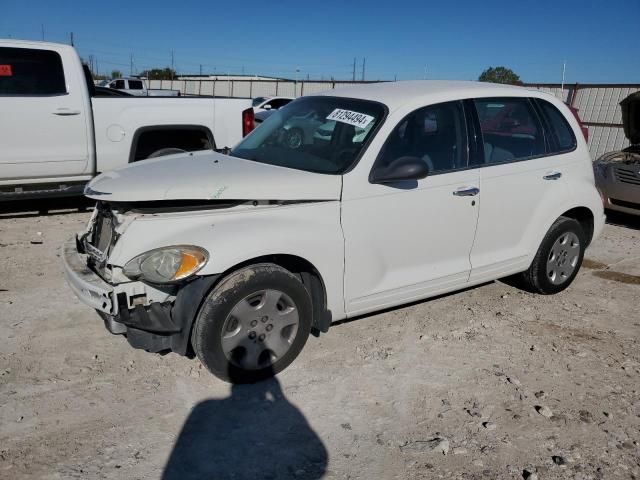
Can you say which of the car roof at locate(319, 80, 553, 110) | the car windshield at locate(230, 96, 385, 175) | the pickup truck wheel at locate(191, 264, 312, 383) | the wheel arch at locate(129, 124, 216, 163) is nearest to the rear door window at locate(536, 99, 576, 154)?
the car roof at locate(319, 80, 553, 110)

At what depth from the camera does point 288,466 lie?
9.30 feet

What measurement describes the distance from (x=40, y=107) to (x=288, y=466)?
5389 millimetres

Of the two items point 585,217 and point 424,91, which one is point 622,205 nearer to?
point 585,217

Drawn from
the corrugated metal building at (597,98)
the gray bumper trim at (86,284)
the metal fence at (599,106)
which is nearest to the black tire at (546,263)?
the gray bumper trim at (86,284)

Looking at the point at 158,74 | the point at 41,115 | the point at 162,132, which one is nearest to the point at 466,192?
the point at 162,132

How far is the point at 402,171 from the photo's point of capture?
11.9 feet

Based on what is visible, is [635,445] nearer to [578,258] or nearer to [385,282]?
[385,282]

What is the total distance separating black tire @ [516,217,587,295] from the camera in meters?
4.89

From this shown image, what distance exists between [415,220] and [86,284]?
2147 mm

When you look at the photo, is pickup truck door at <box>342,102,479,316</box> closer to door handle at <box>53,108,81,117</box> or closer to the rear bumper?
door handle at <box>53,108,81,117</box>

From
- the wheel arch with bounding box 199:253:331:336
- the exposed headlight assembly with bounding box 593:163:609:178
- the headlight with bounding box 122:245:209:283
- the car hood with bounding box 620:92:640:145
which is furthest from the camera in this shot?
the exposed headlight assembly with bounding box 593:163:609:178

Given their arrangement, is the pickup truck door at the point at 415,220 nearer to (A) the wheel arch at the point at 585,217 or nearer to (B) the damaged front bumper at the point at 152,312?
(B) the damaged front bumper at the point at 152,312

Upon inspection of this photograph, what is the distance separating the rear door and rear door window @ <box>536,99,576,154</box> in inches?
3.0

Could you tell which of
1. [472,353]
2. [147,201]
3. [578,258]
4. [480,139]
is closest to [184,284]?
[147,201]
